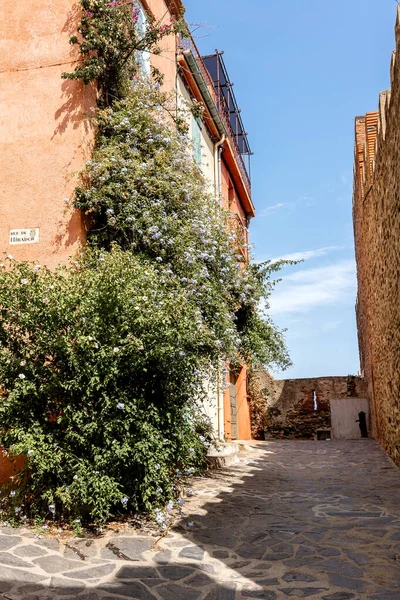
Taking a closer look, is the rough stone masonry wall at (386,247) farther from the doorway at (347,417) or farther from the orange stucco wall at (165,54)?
the doorway at (347,417)

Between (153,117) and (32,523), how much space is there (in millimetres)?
5915

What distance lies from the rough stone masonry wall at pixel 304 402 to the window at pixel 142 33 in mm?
13341

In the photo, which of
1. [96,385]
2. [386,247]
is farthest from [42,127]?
[386,247]

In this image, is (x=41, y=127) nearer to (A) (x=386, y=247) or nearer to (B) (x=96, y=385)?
(B) (x=96, y=385)

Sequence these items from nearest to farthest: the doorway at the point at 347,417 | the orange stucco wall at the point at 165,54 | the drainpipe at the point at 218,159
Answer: the orange stucco wall at the point at 165,54, the drainpipe at the point at 218,159, the doorway at the point at 347,417

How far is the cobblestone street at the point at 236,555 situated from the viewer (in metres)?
4.16

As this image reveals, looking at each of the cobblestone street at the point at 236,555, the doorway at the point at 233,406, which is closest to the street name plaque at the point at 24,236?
the cobblestone street at the point at 236,555

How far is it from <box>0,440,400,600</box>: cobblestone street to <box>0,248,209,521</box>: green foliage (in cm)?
47

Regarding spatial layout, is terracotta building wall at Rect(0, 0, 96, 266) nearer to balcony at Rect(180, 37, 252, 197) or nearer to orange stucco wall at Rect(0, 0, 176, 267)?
orange stucco wall at Rect(0, 0, 176, 267)

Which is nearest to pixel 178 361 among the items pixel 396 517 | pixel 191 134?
pixel 396 517

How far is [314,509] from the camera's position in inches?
259

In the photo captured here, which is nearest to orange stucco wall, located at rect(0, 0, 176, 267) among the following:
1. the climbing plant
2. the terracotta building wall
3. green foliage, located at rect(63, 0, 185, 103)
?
the terracotta building wall

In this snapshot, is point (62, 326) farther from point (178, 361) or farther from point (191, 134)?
point (191, 134)

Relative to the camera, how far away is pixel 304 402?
2105 cm
